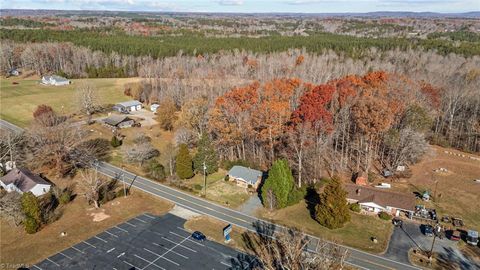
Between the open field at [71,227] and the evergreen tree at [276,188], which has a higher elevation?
the evergreen tree at [276,188]

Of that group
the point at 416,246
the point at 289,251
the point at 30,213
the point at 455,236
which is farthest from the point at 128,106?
the point at 455,236

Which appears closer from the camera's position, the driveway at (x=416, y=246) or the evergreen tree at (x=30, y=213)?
the driveway at (x=416, y=246)

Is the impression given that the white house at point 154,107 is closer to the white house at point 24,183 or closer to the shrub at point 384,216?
the white house at point 24,183

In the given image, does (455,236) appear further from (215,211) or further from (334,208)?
(215,211)

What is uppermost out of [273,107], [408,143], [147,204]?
[273,107]

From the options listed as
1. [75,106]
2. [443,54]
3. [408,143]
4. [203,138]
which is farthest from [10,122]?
[443,54]

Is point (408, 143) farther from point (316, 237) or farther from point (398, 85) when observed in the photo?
point (316, 237)

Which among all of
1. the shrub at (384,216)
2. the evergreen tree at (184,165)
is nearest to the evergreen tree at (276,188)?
the shrub at (384,216)
